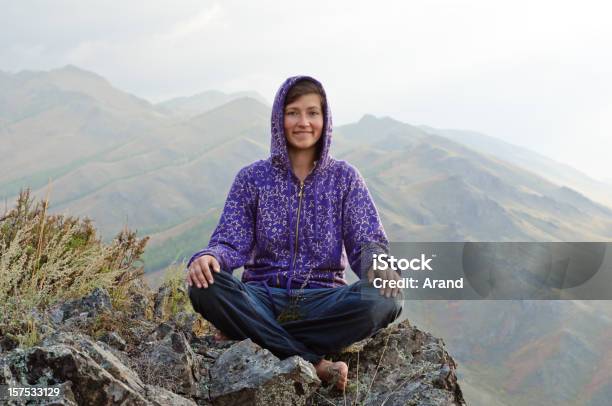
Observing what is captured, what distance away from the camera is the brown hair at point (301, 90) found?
4059 millimetres

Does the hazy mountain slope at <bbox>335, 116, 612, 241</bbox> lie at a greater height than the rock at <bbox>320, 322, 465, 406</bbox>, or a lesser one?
lesser

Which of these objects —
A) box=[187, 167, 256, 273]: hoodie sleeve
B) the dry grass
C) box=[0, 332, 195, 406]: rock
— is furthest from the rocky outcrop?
box=[187, 167, 256, 273]: hoodie sleeve

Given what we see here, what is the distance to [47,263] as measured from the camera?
4090 mm

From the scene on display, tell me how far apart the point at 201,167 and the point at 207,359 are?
561 feet

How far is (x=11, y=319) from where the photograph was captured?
329 centimetres

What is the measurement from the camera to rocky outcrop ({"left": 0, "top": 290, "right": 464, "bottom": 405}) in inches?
101

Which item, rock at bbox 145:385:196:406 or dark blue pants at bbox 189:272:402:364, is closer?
rock at bbox 145:385:196:406

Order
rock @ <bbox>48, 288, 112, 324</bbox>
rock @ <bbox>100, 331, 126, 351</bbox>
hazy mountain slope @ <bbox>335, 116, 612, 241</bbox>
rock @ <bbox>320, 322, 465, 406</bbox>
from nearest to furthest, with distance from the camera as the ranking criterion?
rock @ <bbox>320, 322, 465, 406</bbox> → rock @ <bbox>100, 331, 126, 351</bbox> → rock @ <bbox>48, 288, 112, 324</bbox> → hazy mountain slope @ <bbox>335, 116, 612, 241</bbox>

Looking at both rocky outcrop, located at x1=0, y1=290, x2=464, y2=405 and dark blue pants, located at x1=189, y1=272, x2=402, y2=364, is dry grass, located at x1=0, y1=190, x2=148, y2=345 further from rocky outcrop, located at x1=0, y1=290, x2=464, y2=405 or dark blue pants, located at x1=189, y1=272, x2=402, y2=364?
dark blue pants, located at x1=189, y1=272, x2=402, y2=364

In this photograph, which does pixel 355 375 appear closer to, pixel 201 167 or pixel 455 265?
pixel 455 265

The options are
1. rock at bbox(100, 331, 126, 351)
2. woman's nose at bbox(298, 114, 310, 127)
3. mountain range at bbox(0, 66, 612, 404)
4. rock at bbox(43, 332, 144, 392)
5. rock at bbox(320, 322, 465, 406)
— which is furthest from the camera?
mountain range at bbox(0, 66, 612, 404)

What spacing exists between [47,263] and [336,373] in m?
2.13

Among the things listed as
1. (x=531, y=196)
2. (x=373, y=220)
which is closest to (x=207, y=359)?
(x=373, y=220)

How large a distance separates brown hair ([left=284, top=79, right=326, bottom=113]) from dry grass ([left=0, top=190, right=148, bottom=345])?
180cm
